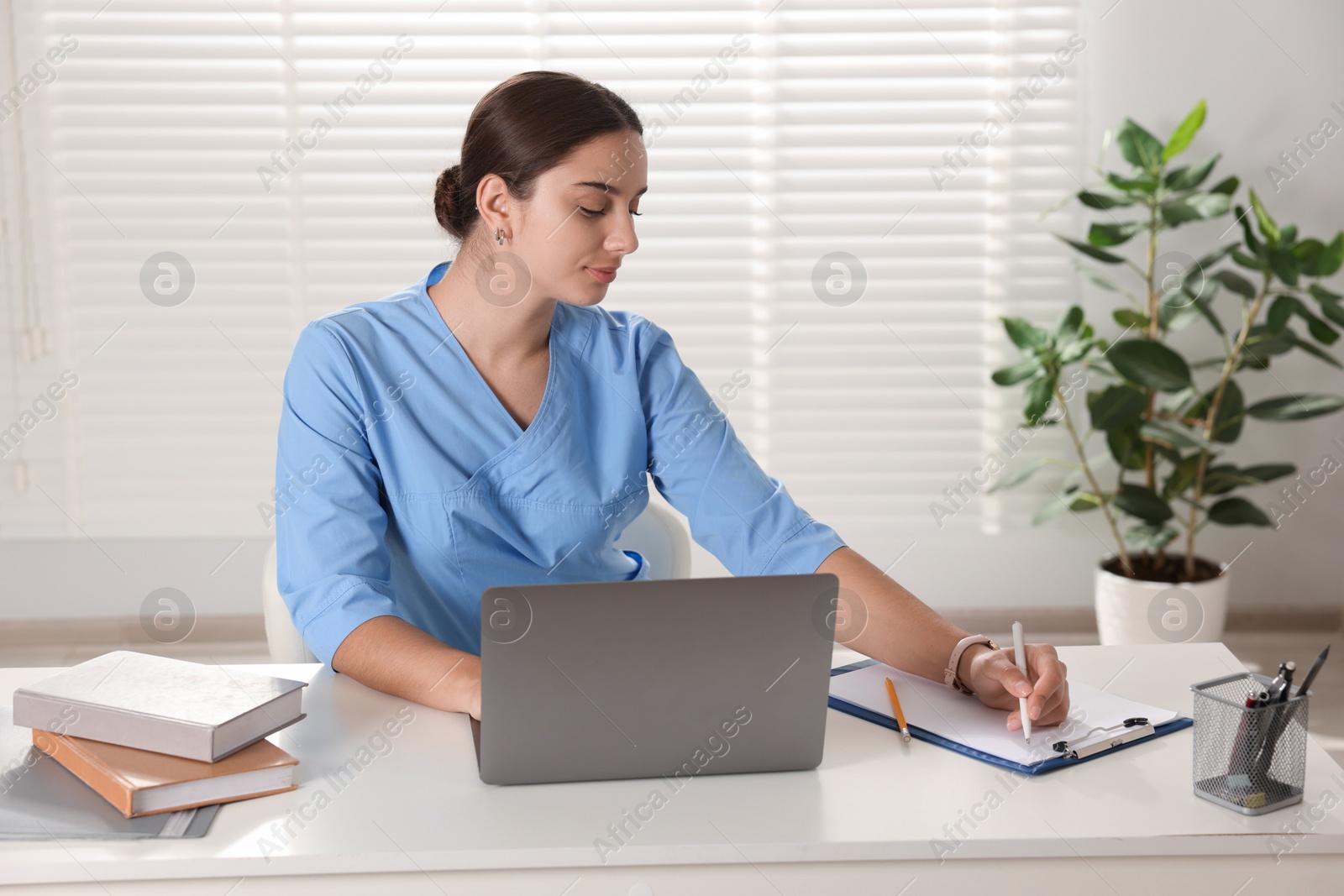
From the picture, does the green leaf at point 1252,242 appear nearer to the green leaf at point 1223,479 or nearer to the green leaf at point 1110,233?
the green leaf at point 1110,233

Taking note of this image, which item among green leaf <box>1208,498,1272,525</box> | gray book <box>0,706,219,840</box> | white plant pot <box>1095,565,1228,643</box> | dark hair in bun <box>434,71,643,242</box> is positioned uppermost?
dark hair in bun <box>434,71,643,242</box>

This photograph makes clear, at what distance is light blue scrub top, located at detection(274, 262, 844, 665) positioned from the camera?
1533 mm

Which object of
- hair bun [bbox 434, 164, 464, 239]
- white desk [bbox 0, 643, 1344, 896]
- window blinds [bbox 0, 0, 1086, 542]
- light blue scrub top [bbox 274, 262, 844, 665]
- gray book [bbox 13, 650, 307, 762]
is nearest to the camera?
white desk [bbox 0, 643, 1344, 896]

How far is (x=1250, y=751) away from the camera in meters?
1.11

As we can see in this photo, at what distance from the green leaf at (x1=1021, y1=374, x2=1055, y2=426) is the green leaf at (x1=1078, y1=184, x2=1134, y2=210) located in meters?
0.48

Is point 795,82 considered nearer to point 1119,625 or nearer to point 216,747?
point 1119,625

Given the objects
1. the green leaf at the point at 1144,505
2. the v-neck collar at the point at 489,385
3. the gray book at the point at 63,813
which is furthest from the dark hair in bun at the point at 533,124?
the green leaf at the point at 1144,505

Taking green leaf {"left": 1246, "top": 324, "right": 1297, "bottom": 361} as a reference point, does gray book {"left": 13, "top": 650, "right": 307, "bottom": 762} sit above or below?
below

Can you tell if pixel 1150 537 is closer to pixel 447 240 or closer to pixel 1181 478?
pixel 1181 478

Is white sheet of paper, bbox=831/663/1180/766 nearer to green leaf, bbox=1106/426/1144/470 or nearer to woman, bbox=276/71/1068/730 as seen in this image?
woman, bbox=276/71/1068/730

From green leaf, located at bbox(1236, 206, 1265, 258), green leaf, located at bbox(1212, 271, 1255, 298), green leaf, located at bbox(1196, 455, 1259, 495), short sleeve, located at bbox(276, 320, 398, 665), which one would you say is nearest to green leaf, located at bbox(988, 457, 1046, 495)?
green leaf, located at bbox(1196, 455, 1259, 495)

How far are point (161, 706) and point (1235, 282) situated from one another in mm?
2903

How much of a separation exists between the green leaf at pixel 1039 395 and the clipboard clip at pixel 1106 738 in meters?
2.05

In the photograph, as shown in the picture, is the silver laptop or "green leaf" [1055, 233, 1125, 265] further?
"green leaf" [1055, 233, 1125, 265]
